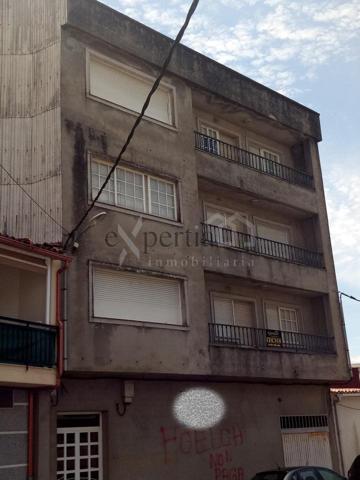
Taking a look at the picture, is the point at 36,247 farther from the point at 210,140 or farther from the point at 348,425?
the point at 348,425

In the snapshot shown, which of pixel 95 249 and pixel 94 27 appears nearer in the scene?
pixel 95 249

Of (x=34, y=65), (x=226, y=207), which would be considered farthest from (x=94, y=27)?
(x=226, y=207)

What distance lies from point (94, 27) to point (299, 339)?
36.3ft

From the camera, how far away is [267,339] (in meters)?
18.0

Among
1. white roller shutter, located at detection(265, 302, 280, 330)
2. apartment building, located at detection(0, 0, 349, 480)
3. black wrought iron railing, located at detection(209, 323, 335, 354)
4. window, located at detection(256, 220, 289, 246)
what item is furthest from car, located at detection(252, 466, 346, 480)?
window, located at detection(256, 220, 289, 246)

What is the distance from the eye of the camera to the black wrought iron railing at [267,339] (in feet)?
55.6

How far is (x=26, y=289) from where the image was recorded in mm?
12922

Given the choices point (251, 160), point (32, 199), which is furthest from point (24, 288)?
point (251, 160)

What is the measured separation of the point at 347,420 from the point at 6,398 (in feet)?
42.9

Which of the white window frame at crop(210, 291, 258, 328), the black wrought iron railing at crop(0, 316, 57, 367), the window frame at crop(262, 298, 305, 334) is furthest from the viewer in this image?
the window frame at crop(262, 298, 305, 334)

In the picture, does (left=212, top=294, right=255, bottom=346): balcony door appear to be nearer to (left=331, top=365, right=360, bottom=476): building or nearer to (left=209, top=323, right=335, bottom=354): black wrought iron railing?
(left=209, top=323, right=335, bottom=354): black wrought iron railing

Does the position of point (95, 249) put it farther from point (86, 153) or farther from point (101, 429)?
point (101, 429)

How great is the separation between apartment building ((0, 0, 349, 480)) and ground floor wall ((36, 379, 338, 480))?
39mm

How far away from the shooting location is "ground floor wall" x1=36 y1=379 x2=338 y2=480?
42.8ft
